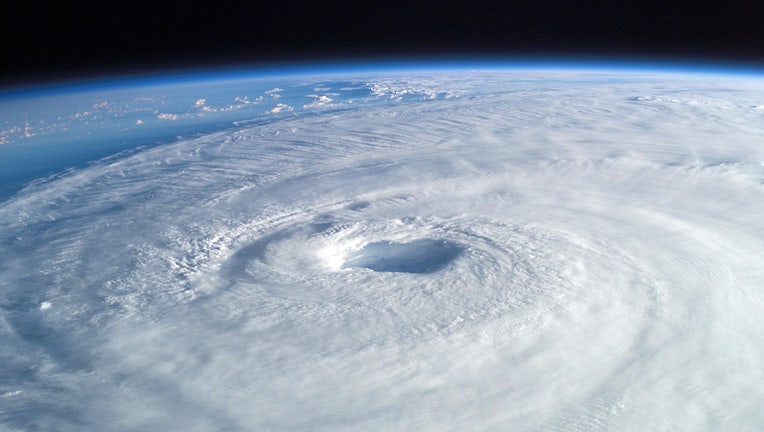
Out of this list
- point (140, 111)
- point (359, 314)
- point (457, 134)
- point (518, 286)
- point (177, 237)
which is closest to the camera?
point (359, 314)

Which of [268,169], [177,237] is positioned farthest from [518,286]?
[268,169]

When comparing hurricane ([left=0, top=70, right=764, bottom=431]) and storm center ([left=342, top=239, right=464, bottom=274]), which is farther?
storm center ([left=342, top=239, right=464, bottom=274])

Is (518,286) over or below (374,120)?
below

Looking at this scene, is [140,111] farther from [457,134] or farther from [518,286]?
[518,286]

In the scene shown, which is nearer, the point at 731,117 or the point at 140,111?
the point at 731,117

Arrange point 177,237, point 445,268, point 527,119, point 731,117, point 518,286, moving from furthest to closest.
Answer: point 527,119 < point 731,117 < point 177,237 < point 445,268 < point 518,286

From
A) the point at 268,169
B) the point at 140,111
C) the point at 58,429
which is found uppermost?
the point at 140,111

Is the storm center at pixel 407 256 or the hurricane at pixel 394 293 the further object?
the storm center at pixel 407 256

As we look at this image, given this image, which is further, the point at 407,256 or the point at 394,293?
the point at 407,256
